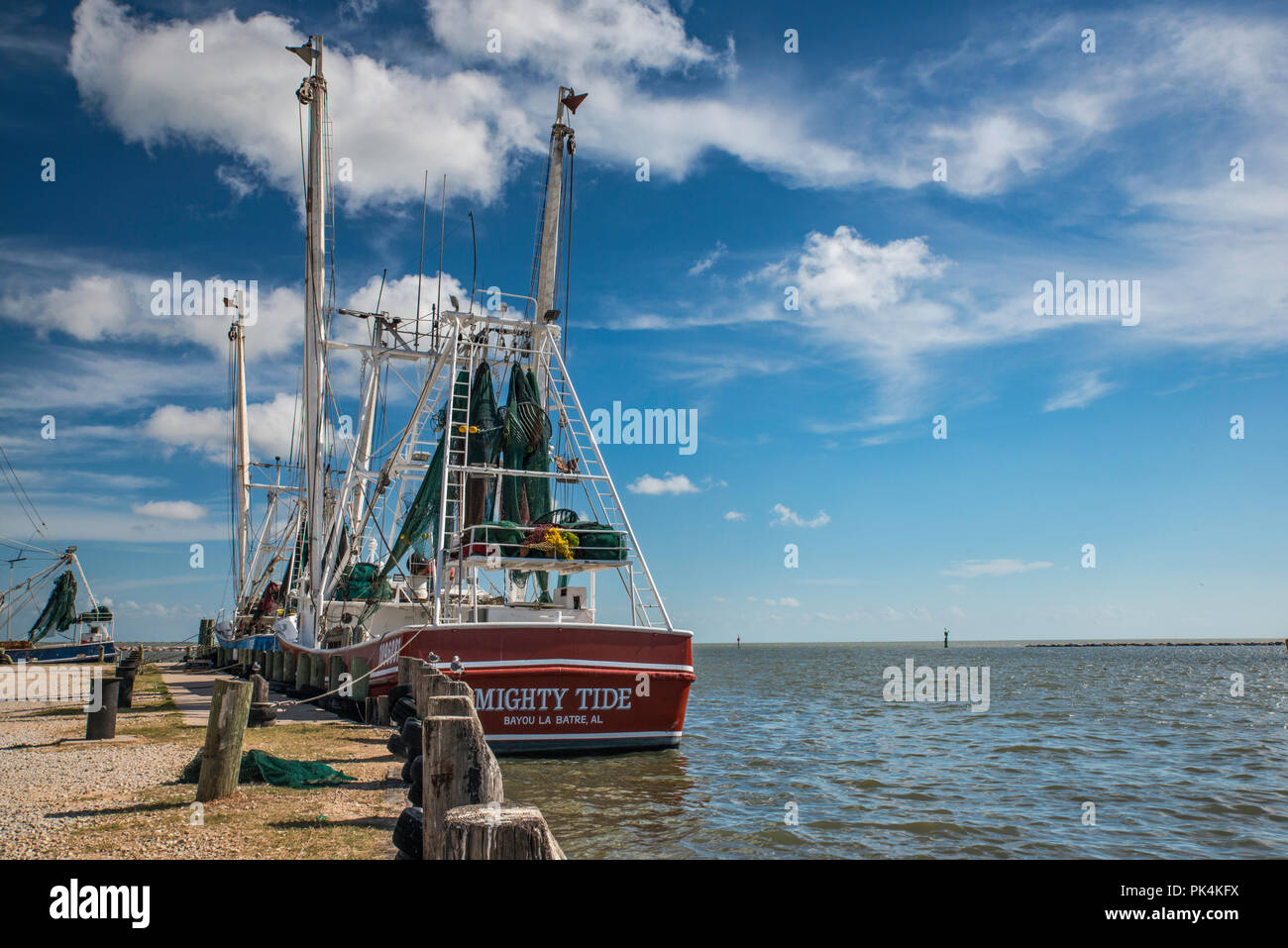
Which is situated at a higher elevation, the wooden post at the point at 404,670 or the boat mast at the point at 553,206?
the boat mast at the point at 553,206

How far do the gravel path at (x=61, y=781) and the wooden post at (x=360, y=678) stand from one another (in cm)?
447

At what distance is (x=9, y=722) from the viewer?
59.5ft

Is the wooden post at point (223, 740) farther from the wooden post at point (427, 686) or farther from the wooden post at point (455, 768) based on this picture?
the wooden post at point (455, 768)

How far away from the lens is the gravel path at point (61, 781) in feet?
25.2

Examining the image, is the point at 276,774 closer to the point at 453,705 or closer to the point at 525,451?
the point at 453,705

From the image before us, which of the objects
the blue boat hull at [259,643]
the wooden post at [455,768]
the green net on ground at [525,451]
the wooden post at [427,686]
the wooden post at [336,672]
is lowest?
the blue boat hull at [259,643]

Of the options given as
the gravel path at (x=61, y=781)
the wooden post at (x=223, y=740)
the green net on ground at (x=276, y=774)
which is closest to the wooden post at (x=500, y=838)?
the gravel path at (x=61, y=781)

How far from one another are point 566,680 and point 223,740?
626 centimetres

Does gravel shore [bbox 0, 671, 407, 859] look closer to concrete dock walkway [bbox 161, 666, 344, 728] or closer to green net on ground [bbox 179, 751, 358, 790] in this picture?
green net on ground [bbox 179, 751, 358, 790]

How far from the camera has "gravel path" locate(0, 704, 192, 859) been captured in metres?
7.69

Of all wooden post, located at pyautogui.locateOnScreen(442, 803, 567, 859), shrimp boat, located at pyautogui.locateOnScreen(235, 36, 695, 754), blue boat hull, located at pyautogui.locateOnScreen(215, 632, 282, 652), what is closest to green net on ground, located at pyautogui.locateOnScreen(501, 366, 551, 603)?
shrimp boat, located at pyautogui.locateOnScreen(235, 36, 695, 754)

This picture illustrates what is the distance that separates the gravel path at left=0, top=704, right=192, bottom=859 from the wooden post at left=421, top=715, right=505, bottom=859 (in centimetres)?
347
